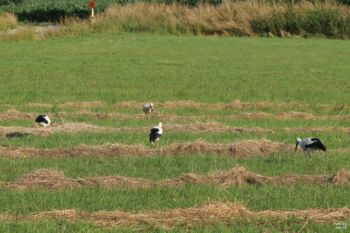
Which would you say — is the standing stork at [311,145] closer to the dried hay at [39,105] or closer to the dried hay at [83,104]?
the dried hay at [83,104]

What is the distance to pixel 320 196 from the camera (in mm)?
10562

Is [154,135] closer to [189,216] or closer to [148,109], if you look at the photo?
[148,109]

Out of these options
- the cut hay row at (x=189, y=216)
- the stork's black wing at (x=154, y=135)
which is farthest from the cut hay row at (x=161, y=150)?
the cut hay row at (x=189, y=216)

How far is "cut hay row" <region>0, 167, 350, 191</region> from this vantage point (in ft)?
37.2

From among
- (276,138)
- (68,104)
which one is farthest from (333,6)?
(276,138)

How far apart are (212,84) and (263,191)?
15.7m

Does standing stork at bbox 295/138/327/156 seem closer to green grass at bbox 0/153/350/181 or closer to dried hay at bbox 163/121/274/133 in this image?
green grass at bbox 0/153/350/181

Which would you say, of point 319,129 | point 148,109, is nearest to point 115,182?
point 319,129

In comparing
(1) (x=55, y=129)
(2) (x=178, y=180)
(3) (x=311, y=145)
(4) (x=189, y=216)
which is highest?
(4) (x=189, y=216)

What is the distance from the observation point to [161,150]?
1417 centimetres

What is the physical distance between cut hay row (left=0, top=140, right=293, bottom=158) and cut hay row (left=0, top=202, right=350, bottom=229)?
4.35 m

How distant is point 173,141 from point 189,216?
6.20 m

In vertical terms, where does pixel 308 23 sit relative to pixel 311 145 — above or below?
below

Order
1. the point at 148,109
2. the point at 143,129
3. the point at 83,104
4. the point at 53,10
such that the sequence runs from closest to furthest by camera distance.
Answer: the point at 143,129 < the point at 148,109 < the point at 83,104 < the point at 53,10
